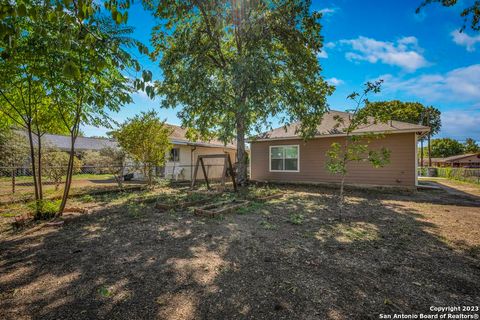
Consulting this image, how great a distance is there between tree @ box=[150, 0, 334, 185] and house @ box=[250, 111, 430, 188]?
4.51 feet

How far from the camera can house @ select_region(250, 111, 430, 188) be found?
9.72m

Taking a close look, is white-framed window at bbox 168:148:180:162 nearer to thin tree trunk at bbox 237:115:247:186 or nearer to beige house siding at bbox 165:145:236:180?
beige house siding at bbox 165:145:236:180

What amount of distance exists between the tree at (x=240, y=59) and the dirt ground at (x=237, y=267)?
5.76 meters

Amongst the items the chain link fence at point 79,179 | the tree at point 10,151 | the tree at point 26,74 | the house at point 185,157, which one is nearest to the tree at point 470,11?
the tree at point 26,74

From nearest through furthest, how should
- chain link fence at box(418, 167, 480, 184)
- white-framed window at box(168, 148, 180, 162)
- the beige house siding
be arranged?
white-framed window at box(168, 148, 180, 162) < the beige house siding < chain link fence at box(418, 167, 480, 184)

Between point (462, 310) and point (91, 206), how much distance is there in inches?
316

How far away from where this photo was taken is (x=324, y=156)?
1155 centimetres

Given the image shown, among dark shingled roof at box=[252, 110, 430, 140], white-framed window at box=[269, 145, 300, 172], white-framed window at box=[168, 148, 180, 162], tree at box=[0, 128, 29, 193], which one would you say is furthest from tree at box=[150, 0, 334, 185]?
tree at box=[0, 128, 29, 193]

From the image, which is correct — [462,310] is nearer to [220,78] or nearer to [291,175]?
[291,175]

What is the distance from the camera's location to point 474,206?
7.19m

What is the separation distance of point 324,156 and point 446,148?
80221 millimetres

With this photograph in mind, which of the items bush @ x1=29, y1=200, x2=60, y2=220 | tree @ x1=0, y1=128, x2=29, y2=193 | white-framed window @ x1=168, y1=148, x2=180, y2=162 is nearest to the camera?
bush @ x1=29, y1=200, x2=60, y2=220

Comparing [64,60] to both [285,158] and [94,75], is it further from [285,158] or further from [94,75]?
[285,158]

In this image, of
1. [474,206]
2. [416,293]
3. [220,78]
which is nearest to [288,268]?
[416,293]
